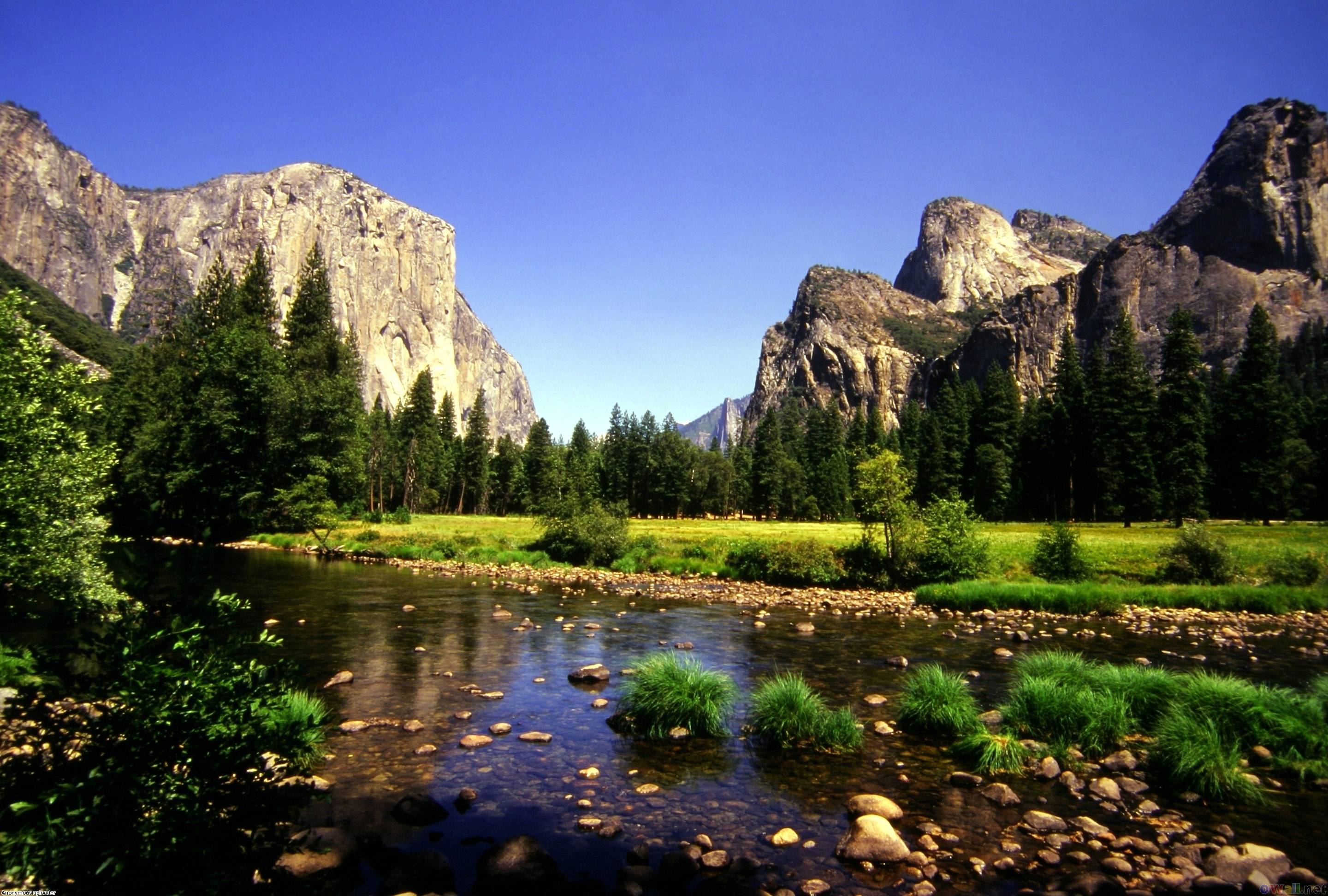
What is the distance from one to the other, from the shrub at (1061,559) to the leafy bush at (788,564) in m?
10.1

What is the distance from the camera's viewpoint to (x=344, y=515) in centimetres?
6469

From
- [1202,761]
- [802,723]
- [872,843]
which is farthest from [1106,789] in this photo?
[802,723]

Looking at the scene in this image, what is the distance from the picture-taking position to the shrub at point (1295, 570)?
107 ft

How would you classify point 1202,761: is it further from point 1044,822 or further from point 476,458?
point 476,458

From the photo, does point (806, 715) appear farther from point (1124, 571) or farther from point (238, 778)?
point (1124, 571)

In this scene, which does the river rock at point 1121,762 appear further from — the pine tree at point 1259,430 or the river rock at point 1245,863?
the pine tree at point 1259,430

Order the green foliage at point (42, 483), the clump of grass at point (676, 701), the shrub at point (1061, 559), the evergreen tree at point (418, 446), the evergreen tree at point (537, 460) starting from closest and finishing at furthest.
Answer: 1. the clump of grass at point (676, 701)
2. the green foliage at point (42, 483)
3. the shrub at point (1061, 559)
4. the evergreen tree at point (537, 460)
5. the evergreen tree at point (418, 446)

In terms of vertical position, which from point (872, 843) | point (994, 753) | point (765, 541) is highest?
point (765, 541)

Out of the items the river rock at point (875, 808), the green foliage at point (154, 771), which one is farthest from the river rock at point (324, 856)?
the river rock at point (875, 808)

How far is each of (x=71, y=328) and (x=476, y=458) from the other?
100m

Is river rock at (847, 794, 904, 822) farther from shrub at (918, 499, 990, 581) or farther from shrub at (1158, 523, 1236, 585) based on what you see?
shrub at (1158, 523, 1236, 585)

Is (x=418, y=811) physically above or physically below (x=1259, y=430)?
below

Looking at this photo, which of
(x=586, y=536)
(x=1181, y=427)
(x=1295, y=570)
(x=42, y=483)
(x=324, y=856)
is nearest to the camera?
(x=324, y=856)

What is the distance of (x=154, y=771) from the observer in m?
5.62
